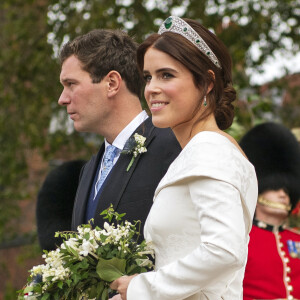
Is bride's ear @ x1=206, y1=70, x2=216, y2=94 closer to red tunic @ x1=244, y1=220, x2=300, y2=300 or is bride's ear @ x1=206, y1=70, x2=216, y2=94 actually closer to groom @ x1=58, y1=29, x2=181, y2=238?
groom @ x1=58, y1=29, x2=181, y2=238

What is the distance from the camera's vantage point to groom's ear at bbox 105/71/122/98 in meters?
3.33

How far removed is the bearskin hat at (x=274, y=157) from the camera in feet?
16.1

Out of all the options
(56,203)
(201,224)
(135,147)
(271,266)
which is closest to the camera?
(201,224)

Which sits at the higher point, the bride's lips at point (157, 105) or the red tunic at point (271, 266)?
the bride's lips at point (157, 105)

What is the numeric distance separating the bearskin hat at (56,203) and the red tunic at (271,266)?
134 cm

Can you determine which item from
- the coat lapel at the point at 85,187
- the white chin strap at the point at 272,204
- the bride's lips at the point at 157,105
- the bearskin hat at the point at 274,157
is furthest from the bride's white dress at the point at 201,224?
the bearskin hat at the point at 274,157

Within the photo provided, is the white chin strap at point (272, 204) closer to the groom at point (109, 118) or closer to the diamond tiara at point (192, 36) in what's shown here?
the groom at point (109, 118)

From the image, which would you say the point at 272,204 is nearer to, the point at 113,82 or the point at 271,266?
the point at 271,266

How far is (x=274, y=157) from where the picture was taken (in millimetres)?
5078

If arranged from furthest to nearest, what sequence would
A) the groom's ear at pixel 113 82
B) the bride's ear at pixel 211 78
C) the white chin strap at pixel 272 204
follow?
the white chin strap at pixel 272 204 → the groom's ear at pixel 113 82 → the bride's ear at pixel 211 78

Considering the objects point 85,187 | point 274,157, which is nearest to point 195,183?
point 85,187

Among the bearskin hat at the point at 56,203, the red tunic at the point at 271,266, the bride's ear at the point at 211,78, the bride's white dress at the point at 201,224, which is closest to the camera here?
the bride's white dress at the point at 201,224

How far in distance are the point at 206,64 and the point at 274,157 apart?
8.69ft

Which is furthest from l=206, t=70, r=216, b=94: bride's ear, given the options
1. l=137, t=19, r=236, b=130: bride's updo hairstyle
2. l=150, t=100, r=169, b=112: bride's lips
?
l=150, t=100, r=169, b=112: bride's lips
